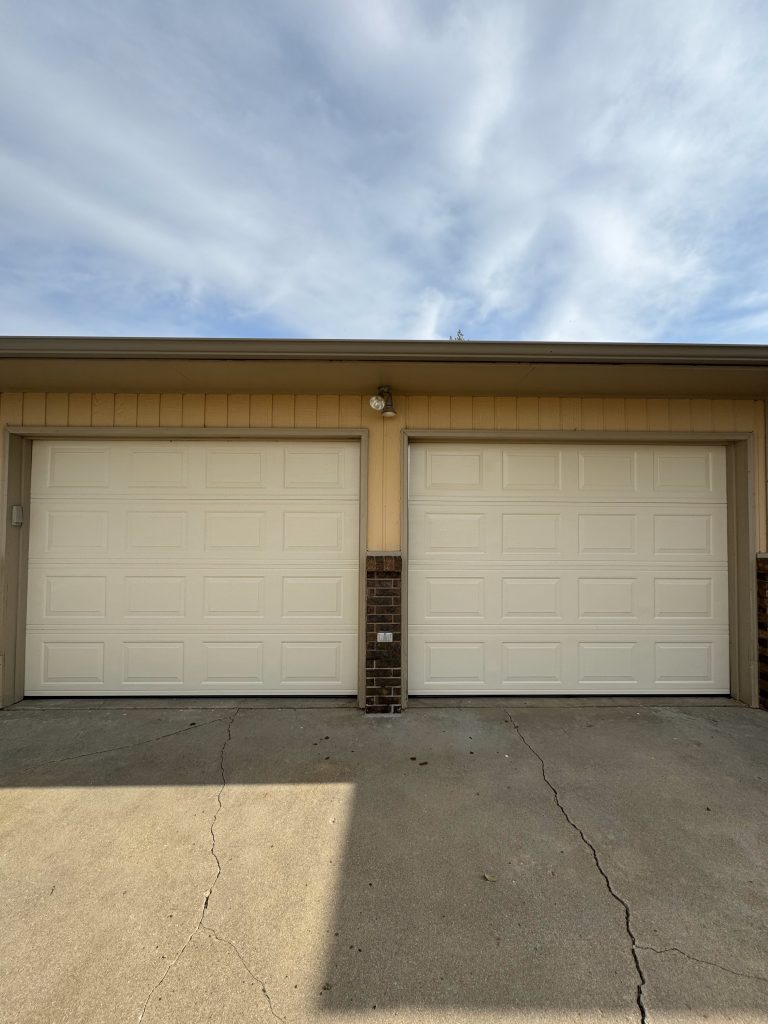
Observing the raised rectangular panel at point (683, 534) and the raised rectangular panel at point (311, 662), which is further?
the raised rectangular panel at point (683, 534)

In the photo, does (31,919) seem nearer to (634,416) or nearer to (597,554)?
(597,554)

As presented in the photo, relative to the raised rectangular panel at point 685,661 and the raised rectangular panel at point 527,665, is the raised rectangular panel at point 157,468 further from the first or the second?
the raised rectangular panel at point 685,661

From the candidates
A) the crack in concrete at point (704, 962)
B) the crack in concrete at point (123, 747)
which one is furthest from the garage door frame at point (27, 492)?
the crack in concrete at point (704, 962)

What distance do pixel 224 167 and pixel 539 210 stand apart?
3.53 metres

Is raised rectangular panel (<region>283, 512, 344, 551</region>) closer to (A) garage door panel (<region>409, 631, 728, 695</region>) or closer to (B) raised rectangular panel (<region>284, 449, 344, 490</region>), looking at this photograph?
(B) raised rectangular panel (<region>284, 449, 344, 490</region>)

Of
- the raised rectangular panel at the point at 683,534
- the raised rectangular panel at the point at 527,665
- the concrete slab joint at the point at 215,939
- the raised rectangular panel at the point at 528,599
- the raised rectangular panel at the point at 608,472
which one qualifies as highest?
the raised rectangular panel at the point at 608,472

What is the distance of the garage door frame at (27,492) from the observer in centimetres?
386

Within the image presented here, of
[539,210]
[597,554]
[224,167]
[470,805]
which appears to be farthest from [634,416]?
[224,167]

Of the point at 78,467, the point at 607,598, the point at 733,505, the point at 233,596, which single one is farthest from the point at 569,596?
the point at 78,467

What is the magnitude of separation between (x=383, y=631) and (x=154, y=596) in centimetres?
214

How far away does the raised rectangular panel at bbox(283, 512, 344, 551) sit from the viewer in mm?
4043

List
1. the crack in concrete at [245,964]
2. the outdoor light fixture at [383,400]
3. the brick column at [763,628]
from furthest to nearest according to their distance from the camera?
the brick column at [763,628], the outdoor light fixture at [383,400], the crack in concrete at [245,964]

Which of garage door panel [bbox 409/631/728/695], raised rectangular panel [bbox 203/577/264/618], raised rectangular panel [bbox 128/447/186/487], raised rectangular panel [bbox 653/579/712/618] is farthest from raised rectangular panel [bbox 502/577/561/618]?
raised rectangular panel [bbox 128/447/186/487]

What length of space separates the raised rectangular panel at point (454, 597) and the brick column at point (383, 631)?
372 mm
